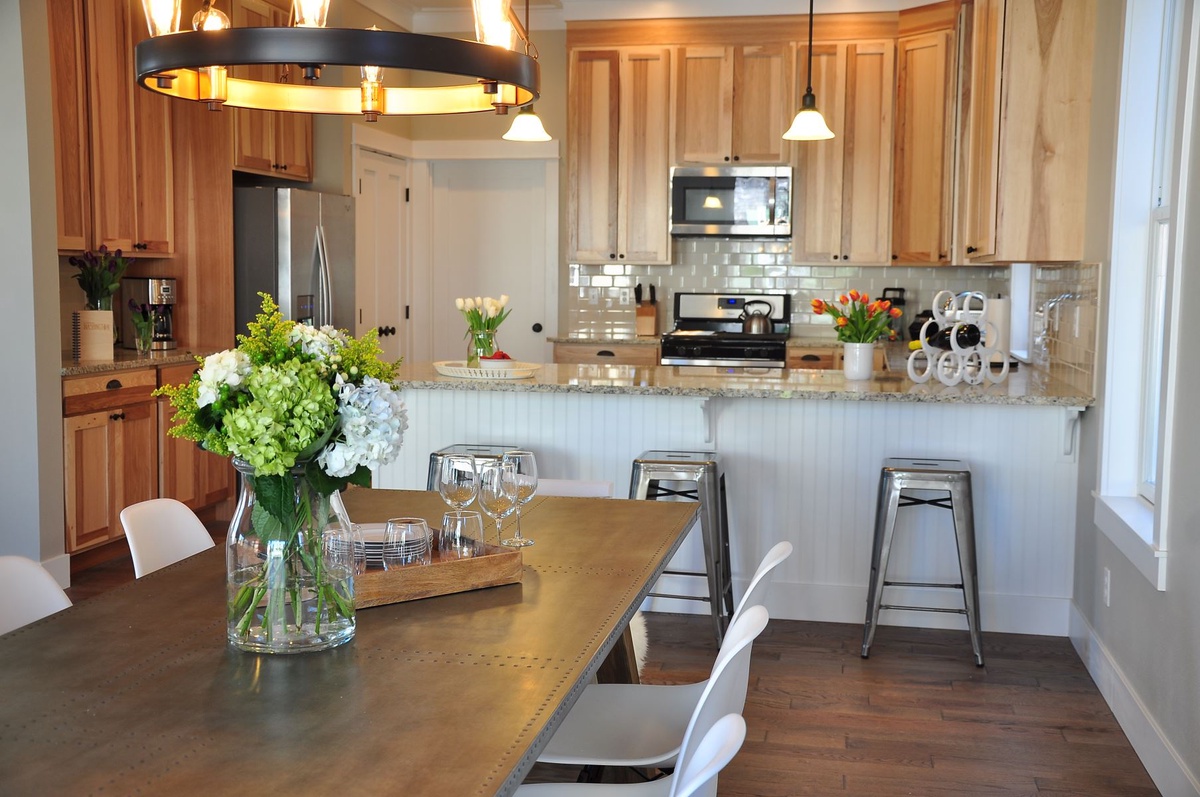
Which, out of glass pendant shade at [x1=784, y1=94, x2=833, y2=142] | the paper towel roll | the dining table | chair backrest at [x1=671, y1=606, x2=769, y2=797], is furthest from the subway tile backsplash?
chair backrest at [x1=671, y1=606, x2=769, y2=797]

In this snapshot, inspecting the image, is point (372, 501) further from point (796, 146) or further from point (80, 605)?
point (796, 146)

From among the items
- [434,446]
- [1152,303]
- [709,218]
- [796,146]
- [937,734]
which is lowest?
[937,734]

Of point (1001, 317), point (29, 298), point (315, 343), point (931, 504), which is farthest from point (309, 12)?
point (1001, 317)

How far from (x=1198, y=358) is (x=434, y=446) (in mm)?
2857

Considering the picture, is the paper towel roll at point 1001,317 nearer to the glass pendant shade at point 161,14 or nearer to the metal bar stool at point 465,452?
the metal bar stool at point 465,452

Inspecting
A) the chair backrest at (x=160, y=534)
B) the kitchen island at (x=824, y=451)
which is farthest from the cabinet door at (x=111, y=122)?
the chair backrest at (x=160, y=534)

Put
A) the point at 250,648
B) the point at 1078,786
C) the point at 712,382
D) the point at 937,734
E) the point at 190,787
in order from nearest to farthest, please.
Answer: the point at 190,787
the point at 250,648
the point at 1078,786
the point at 937,734
the point at 712,382

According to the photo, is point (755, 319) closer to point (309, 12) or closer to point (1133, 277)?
point (1133, 277)

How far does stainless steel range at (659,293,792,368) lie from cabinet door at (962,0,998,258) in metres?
1.67

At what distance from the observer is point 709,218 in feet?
22.5

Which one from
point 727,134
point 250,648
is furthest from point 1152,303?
point 727,134

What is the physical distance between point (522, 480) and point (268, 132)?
4.34m

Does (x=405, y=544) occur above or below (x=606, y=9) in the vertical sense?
below

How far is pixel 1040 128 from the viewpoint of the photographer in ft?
13.7
